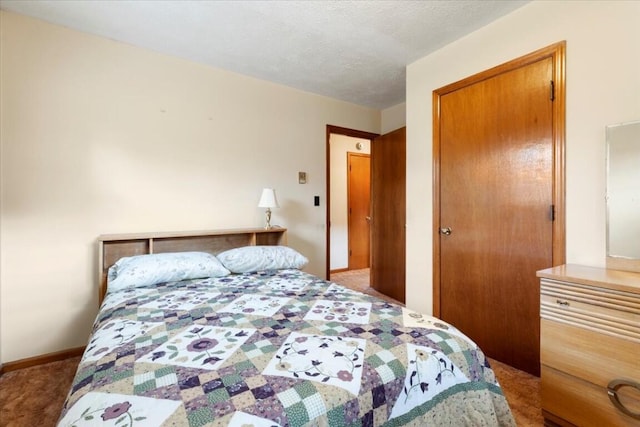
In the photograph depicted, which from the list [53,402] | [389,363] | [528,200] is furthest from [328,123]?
[53,402]

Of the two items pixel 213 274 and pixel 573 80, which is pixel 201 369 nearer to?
pixel 213 274

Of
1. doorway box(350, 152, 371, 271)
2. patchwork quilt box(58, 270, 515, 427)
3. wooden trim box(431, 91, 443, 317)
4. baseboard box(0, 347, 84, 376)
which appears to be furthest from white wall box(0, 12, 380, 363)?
doorway box(350, 152, 371, 271)

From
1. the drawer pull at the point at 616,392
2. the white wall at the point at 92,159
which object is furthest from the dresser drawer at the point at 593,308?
the white wall at the point at 92,159

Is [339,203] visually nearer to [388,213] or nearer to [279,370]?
[388,213]

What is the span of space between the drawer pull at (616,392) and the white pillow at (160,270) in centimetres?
215

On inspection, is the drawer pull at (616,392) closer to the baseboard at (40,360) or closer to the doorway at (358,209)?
the baseboard at (40,360)

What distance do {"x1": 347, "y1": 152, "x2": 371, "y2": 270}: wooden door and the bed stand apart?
345 cm

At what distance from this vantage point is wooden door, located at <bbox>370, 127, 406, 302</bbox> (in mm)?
3361

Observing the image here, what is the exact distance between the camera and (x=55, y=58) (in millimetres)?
2086

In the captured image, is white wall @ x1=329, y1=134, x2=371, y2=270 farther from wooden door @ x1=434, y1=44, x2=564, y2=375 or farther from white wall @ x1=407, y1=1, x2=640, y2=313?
white wall @ x1=407, y1=1, x2=640, y2=313

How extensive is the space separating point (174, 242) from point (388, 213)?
2.40 metres

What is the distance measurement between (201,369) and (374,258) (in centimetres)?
323

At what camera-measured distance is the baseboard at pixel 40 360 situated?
1.95 meters

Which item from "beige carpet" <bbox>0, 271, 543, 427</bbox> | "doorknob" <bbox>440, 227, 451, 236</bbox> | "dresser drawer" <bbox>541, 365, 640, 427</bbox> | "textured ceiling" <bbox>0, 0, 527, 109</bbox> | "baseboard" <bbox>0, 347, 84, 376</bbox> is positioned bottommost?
"beige carpet" <bbox>0, 271, 543, 427</bbox>
